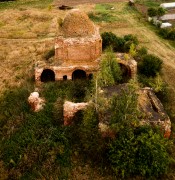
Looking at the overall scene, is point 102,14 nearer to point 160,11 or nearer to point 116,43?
point 160,11

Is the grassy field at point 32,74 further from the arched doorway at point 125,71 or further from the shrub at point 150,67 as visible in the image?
the arched doorway at point 125,71

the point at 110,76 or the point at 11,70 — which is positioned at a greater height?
the point at 110,76

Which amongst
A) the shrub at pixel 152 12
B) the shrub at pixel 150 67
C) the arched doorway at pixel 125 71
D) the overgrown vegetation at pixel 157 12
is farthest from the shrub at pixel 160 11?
the arched doorway at pixel 125 71

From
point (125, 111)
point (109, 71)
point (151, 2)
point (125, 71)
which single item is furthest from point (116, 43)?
point (151, 2)

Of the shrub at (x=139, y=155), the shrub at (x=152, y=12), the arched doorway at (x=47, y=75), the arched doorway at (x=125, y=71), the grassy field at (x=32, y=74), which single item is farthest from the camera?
the shrub at (x=152, y=12)

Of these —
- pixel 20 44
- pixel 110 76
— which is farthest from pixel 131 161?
pixel 20 44

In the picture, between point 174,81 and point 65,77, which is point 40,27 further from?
point 174,81
